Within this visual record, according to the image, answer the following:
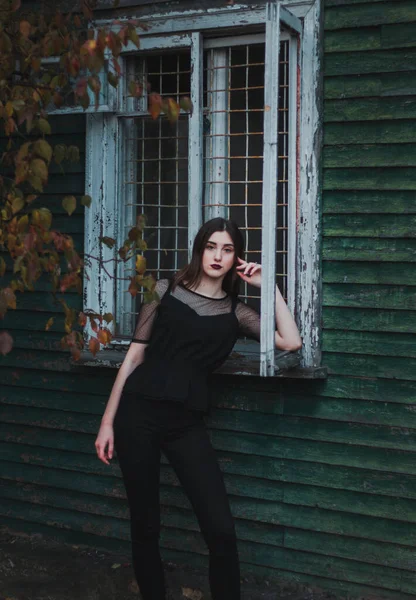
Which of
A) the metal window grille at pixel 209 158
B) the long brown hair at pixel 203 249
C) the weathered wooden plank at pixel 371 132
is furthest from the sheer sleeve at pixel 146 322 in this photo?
the weathered wooden plank at pixel 371 132

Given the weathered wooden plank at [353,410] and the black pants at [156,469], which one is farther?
the weathered wooden plank at [353,410]

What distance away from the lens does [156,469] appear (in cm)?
397

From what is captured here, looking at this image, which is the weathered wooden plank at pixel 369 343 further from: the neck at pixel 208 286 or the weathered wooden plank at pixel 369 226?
the neck at pixel 208 286

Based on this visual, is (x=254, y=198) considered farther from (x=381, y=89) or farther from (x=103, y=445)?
(x=103, y=445)

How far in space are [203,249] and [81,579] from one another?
2.11 m

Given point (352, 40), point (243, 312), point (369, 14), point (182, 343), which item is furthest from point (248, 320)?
point (369, 14)

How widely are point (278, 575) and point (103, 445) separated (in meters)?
1.39

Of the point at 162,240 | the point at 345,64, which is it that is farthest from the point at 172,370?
the point at 345,64

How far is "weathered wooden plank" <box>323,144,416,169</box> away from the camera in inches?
169

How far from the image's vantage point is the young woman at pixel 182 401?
12.5 feet

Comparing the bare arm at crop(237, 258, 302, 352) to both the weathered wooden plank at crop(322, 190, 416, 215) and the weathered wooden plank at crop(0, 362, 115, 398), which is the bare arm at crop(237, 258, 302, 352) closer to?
the weathered wooden plank at crop(322, 190, 416, 215)

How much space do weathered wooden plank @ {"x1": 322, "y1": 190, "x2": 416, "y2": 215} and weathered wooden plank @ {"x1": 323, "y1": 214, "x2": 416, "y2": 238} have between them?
0.03m

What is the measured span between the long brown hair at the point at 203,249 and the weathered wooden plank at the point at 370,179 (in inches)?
25.9

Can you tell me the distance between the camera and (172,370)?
3971 millimetres
